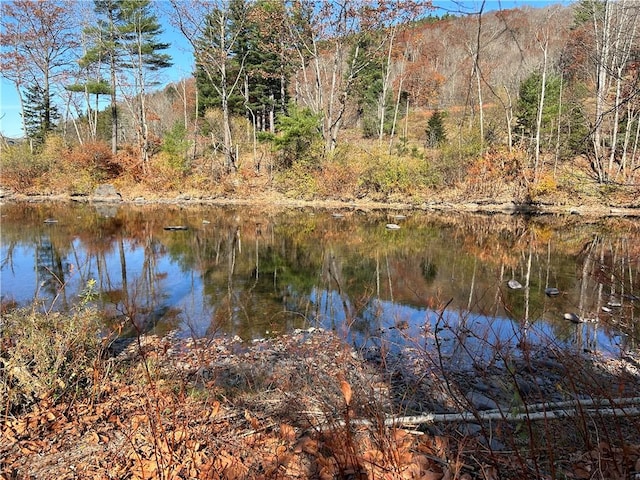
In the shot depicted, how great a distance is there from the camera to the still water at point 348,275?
20.9 feet

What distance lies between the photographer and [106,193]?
2562 cm

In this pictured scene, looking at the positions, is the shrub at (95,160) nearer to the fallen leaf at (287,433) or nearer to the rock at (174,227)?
the rock at (174,227)

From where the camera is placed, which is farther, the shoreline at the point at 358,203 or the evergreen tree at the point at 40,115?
Answer: the evergreen tree at the point at 40,115

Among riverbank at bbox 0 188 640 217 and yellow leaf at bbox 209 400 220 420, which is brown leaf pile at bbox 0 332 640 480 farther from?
riverbank at bbox 0 188 640 217

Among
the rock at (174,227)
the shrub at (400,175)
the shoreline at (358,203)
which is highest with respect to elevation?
the shrub at (400,175)

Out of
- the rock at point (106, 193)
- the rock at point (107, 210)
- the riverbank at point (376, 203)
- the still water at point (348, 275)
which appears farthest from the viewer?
the rock at point (106, 193)

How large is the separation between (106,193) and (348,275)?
69.8 feet

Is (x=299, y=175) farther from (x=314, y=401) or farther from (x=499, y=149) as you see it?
(x=314, y=401)

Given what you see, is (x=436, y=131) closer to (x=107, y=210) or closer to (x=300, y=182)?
(x=300, y=182)

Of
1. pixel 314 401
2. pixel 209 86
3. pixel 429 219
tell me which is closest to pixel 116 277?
pixel 314 401

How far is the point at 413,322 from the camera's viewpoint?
267 inches

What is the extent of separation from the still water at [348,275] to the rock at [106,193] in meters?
6.97

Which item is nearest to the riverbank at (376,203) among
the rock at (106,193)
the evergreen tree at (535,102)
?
the rock at (106,193)

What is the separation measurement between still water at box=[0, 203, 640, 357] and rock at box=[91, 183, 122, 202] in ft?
22.9
